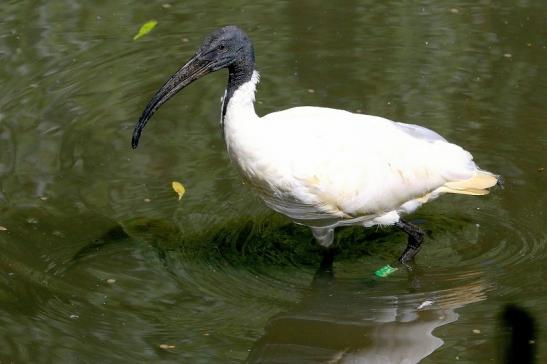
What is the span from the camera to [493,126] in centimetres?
877

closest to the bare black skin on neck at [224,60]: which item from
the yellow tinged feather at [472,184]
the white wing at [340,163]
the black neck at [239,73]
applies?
the black neck at [239,73]

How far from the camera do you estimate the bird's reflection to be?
20.8 feet

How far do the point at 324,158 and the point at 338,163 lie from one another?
0.39 ft

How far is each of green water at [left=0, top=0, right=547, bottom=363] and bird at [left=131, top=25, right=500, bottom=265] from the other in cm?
41

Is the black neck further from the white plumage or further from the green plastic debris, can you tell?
the green plastic debris

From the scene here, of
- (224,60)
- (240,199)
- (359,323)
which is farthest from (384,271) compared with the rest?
(224,60)

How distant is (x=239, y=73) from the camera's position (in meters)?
6.54

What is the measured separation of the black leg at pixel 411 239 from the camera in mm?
7086

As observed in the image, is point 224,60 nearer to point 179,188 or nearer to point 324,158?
point 324,158

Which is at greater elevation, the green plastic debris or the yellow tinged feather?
the yellow tinged feather

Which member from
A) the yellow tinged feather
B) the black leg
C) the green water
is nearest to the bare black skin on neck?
the green water

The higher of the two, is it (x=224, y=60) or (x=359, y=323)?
(x=224, y=60)

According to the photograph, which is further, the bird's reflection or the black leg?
the black leg

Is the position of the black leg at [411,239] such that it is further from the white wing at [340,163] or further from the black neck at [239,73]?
the black neck at [239,73]
